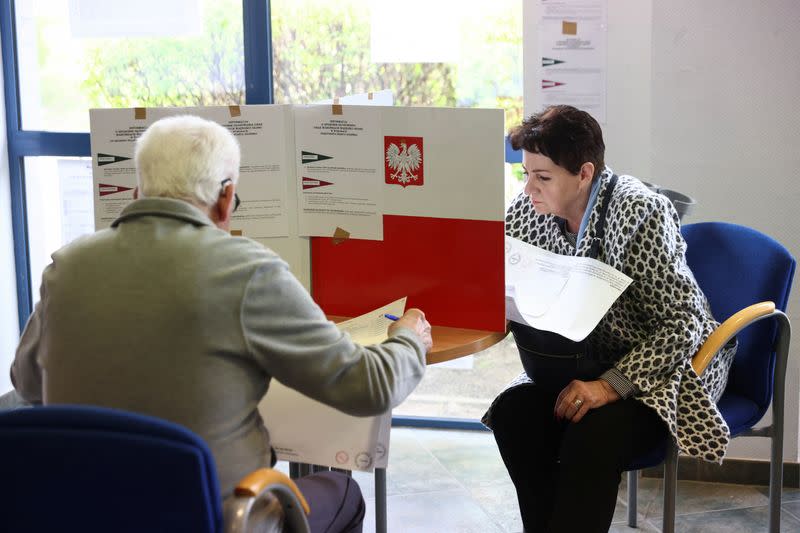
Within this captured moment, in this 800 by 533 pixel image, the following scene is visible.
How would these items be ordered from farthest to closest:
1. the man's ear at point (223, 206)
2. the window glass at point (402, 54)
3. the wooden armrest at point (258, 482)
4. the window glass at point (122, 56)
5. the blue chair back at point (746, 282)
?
the window glass at point (122, 56) → the window glass at point (402, 54) → the blue chair back at point (746, 282) → the man's ear at point (223, 206) → the wooden armrest at point (258, 482)

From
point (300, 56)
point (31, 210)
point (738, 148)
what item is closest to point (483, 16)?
point (300, 56)

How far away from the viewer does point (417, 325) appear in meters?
1.88

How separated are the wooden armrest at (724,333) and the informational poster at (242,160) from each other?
3.46ft

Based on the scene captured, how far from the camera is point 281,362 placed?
1.46 metres

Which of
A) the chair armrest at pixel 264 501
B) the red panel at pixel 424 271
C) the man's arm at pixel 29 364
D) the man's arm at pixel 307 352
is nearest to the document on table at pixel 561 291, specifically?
the red panel at pixel 424 271

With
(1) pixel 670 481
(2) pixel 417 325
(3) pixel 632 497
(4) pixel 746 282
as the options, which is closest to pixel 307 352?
(2) pixel 417 325

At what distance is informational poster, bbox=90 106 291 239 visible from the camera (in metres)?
2.24

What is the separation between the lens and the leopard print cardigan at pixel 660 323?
2141mm

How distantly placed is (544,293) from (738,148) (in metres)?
1.16

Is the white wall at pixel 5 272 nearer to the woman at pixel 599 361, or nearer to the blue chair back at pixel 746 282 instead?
the woman at pixel 599 361

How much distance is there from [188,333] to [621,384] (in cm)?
115

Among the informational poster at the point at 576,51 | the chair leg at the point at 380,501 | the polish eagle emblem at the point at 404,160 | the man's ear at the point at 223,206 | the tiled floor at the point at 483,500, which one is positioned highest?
the informational poster at the point at 576,51

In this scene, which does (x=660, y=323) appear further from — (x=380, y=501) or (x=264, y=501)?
(x=264, y=501)

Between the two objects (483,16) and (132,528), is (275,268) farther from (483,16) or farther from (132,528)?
(483,16)
